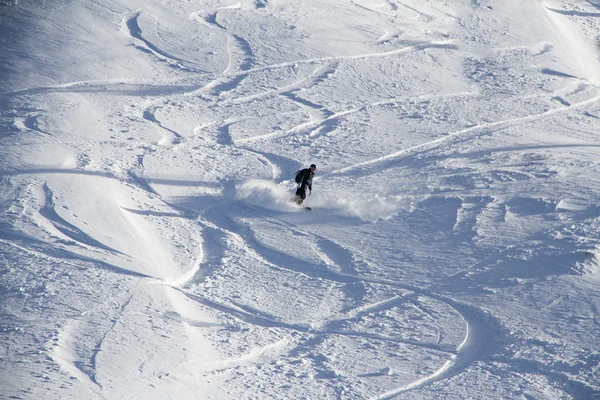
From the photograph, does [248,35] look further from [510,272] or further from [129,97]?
[510,272]

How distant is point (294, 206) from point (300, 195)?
0.29 metres

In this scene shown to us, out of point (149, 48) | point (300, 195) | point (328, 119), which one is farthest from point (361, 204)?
point (149, 48)

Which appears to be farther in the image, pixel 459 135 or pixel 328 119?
pixel 328 119

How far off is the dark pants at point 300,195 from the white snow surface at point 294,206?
0.59 ft

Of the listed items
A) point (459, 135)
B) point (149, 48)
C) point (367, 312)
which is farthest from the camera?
point (149, 48)

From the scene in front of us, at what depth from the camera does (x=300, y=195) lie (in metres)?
10.8

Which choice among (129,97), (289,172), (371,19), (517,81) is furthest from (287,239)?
(371,19)

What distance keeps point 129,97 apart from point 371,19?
7.46 meters

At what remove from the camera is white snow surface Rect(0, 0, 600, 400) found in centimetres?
718

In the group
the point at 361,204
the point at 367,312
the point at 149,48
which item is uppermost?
the point at 149,48

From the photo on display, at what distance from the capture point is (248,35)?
16719 millimetres

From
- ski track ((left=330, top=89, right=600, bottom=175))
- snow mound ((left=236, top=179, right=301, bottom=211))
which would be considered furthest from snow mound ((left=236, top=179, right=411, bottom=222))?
ski track ((left=330, top=89, right=600, bottom=175))

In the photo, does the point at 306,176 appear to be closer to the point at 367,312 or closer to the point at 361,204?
the point at 361,204

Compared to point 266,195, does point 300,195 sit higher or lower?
higher
